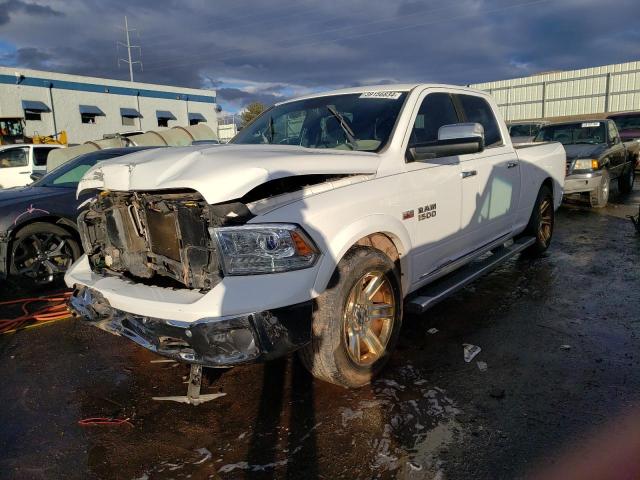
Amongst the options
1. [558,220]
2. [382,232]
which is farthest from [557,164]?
[382,232]

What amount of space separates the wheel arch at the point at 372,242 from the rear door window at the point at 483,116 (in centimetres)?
193

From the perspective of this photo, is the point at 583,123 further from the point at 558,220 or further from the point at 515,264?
the point at 515,264

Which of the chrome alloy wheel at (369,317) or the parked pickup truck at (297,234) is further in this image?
the chrome alloy wheel at (369,317)

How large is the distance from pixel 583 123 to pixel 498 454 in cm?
989

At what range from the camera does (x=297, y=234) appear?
2.58 m

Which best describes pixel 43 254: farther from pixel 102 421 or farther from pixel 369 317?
pixel 369 317

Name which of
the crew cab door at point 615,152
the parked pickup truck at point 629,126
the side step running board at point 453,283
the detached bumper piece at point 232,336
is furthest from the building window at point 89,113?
the detached bumper piece at point 232,336

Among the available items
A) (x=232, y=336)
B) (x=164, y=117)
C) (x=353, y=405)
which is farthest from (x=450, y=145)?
(x=164, y=117)

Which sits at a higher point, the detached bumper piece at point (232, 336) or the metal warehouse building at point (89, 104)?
the metal warehouse building at point (89, 104)

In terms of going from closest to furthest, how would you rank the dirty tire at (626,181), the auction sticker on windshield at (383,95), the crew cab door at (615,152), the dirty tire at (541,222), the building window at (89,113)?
the auction sticker on windshield at (383,95) → the dirty tire at (541,222) → the crew cab door at (615,152) → the dirty tire at (626,181) → the building window at (89,113)

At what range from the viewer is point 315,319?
9.08 feet

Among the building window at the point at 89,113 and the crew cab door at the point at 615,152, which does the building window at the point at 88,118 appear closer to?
the building window at the point at 89,113

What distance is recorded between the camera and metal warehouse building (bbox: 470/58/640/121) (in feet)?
89.3

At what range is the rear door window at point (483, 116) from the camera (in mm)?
4713
